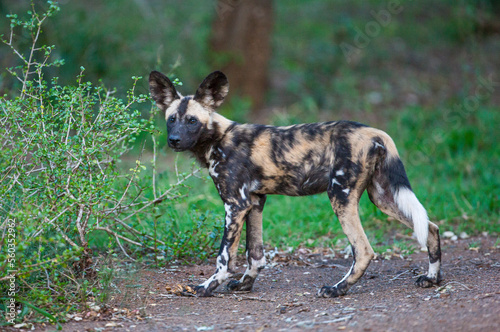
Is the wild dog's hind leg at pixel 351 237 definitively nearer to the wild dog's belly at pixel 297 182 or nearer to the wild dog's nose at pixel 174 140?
the wild dog's belly at pixel 297 182

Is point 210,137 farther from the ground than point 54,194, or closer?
farther from the ground

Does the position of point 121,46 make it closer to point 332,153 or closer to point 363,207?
point 363,207

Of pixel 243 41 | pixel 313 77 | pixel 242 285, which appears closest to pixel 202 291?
pixel 242 285

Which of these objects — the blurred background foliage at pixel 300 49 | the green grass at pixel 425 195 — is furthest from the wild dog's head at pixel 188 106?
the blurred background foliage at pixel 300 49

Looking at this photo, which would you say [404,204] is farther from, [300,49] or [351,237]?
[300,49]

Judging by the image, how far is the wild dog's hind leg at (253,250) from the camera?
12.9ft

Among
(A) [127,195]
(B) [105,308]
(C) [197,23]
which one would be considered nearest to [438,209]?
(A) [127,195]

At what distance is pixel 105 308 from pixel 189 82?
21.0 feet

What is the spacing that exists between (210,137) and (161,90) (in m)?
0.51

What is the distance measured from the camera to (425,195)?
19.5ft

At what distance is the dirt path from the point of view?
2986 millimetres

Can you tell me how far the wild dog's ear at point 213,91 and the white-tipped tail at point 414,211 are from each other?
1401mm

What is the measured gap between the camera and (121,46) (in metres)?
9.12

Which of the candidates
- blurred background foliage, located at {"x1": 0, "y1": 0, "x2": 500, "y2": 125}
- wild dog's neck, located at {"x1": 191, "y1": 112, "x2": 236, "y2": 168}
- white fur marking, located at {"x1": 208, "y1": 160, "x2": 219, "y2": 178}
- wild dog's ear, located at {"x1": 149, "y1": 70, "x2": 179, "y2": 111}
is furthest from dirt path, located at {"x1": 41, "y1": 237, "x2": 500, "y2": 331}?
blurred background foliage, located at {"x1": 0, "y1": 0, "x2": 500, "y2": 125}
